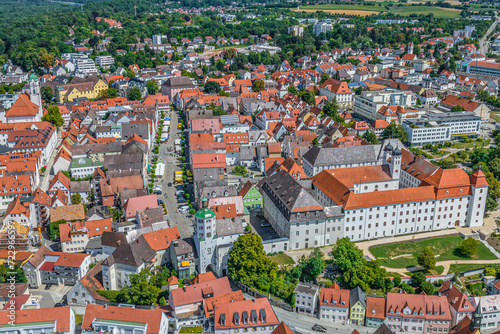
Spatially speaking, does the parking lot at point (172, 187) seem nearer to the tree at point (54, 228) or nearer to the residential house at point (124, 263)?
the residential house at point (124, 263)

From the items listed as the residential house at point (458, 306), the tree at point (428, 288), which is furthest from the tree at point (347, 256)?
the residential house at point (458, 306)

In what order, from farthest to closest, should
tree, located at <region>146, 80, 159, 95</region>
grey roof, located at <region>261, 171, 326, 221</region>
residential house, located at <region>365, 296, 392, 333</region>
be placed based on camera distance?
tree, located at <region>146, 80, 159, 95</region> → grey roof, located at <region>261, 171, 326, 221</region> → residential house, located at <region>365, 296, 392, 333</region>

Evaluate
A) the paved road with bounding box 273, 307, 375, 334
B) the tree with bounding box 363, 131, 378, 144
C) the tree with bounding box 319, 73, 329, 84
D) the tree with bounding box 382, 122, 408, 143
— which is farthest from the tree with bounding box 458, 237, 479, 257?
the tree with bounding box 319, 73, 329, 84

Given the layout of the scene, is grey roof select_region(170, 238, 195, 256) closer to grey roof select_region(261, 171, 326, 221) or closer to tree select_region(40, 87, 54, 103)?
grey roof select_region(261, 171, 326, 221)

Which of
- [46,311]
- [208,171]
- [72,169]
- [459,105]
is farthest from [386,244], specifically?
[459,105]

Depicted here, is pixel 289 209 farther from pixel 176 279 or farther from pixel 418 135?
pixel 418 135

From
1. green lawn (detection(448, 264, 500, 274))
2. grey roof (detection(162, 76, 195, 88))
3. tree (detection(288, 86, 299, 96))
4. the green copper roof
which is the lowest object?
green lawn (detection(448, 264, 500, 274))
